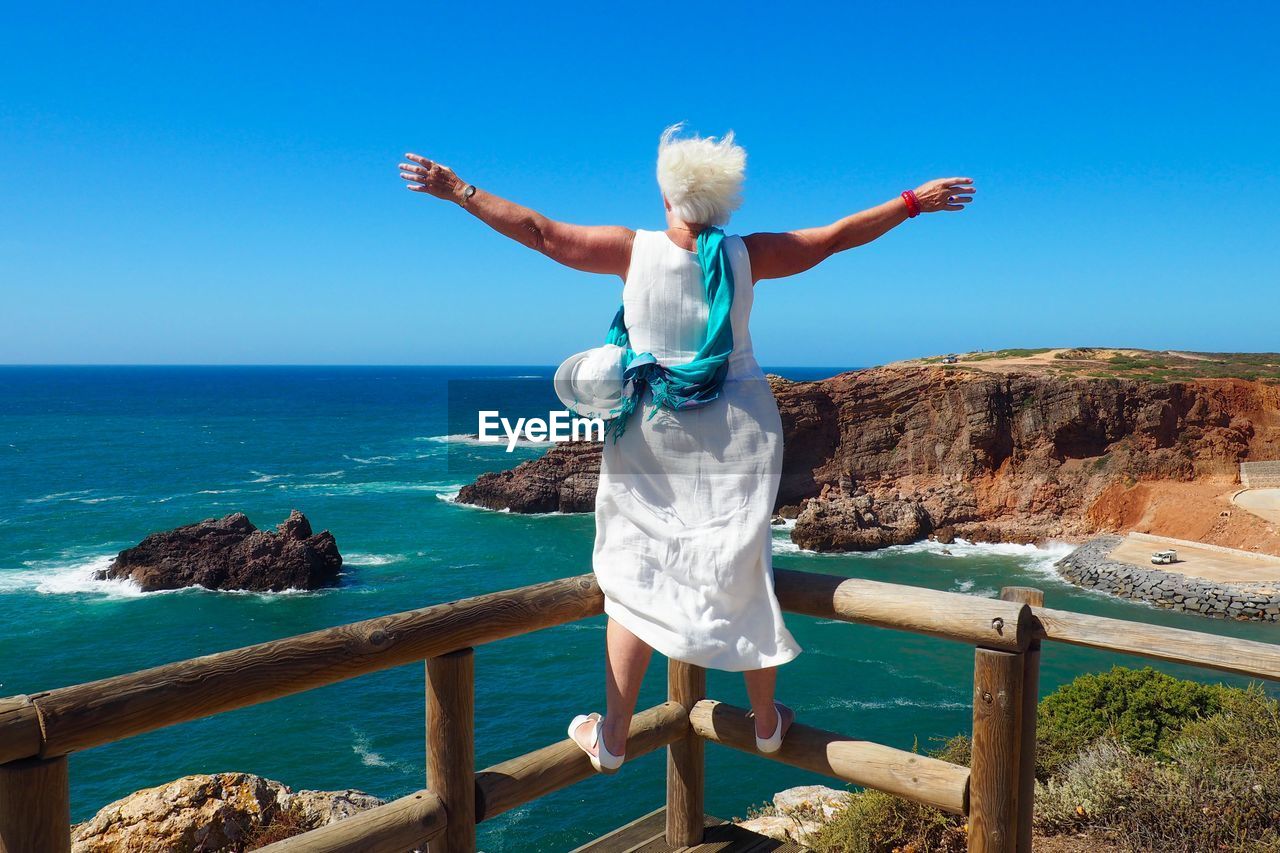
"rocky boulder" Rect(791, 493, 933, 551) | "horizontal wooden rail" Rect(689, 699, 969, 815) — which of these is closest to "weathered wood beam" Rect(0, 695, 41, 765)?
"horizontal wooden rail" Rect(689, 699, 969, 815)

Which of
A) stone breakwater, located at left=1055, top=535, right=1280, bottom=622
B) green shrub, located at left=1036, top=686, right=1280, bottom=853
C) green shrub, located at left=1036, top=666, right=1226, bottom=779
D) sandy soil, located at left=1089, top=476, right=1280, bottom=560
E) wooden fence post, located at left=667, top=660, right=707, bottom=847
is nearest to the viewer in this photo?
wooden fence post, located at left=667, top=660, right=707, bottom=847

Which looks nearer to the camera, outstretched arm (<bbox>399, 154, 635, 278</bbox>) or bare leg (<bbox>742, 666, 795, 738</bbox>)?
outstretched arm (<bbox>399, 154, 635, 278</bbox>)

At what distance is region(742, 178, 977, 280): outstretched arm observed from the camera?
8.09ft

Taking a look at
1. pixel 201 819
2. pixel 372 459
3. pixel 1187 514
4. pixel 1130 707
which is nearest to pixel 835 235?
pixel 201 819

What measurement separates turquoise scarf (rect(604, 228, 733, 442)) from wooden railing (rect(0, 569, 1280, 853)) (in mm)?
676

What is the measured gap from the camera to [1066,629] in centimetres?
244

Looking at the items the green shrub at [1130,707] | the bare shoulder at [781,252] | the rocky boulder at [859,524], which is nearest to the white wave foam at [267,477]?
the rocky boulder at [859,524]

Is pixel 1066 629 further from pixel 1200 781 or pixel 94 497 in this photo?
pixel 94 497

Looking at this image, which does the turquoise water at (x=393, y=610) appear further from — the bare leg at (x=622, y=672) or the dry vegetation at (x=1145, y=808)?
the bare leg at (x=622, y=672)

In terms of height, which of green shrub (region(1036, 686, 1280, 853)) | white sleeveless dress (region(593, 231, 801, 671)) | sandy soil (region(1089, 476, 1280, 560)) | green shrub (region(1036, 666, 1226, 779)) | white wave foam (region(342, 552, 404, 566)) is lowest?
white wave foam (region(342, 552, 404, 566))

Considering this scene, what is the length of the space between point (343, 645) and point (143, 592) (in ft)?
89.9

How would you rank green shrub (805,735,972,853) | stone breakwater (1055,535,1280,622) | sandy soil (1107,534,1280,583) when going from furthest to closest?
sandy soil (1107,534,1280,583)
stone breakwater (1055,535,1280,622)
green shrub (805,735,972,853)

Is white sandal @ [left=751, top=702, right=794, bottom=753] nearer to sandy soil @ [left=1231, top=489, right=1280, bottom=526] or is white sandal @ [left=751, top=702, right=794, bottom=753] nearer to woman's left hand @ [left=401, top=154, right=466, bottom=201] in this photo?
woman's left hand @ [left=401, top=154, right=466, bottom=201]

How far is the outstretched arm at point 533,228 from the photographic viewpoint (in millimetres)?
2305
